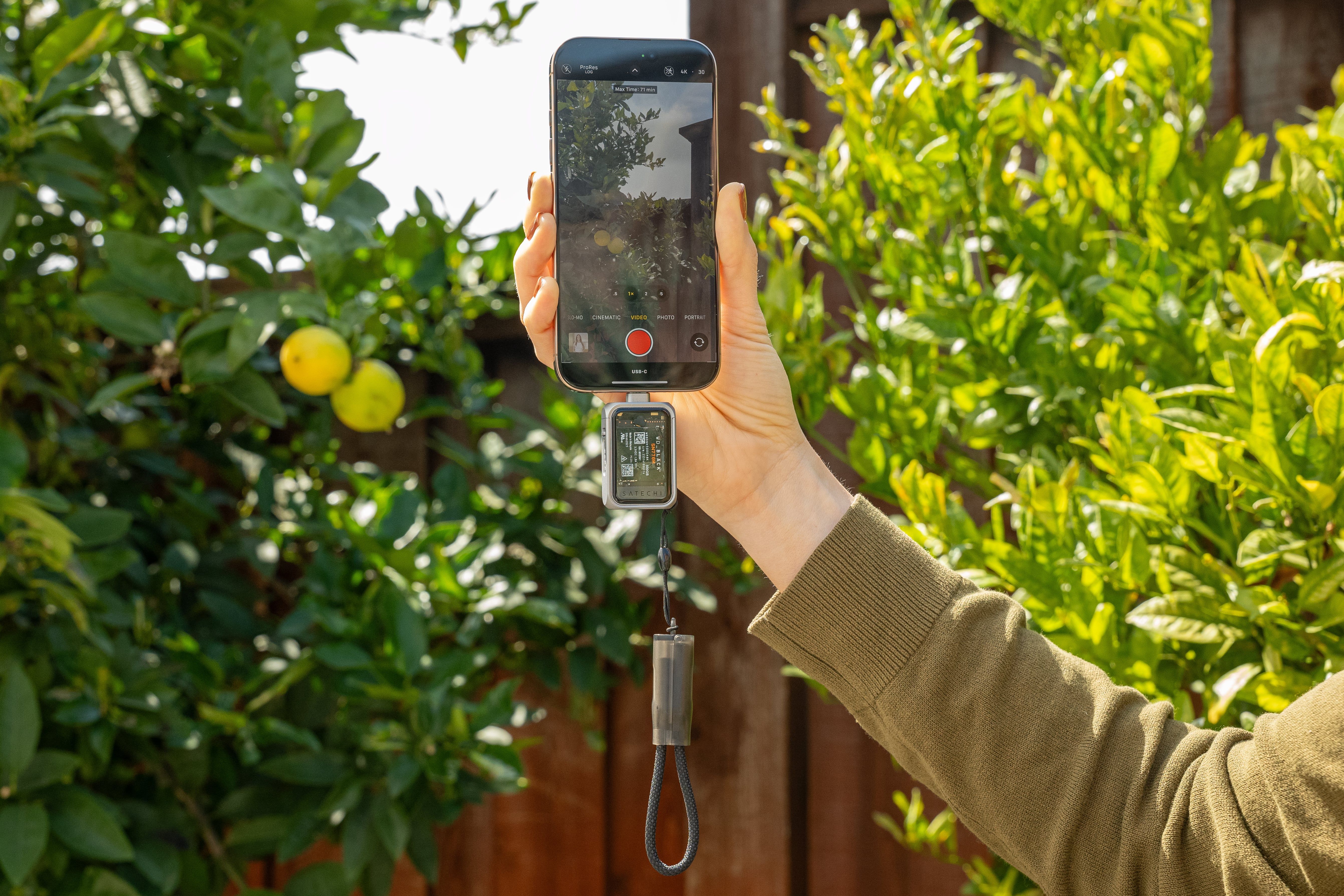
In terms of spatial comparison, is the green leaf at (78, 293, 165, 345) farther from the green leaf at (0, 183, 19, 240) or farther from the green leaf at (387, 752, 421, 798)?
the green leaf at (387, 752, 421, 798)

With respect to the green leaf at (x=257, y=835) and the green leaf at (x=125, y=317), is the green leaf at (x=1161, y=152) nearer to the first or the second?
the green leaf at (x=125, y=317)

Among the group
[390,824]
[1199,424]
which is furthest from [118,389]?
[1199,424]

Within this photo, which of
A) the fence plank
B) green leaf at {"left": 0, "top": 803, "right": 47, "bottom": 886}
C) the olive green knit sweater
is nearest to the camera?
the olive green knit sweater

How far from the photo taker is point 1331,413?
0.68m

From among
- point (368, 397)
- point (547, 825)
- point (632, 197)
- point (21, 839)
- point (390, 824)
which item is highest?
point (632, 197)

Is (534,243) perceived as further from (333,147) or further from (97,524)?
(97,524)

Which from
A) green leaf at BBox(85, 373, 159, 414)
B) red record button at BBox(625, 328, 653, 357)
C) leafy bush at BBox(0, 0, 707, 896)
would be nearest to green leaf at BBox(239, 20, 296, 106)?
leafy bush at BBox(0, 0, 707, 896)

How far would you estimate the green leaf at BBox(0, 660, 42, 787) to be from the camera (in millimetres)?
1063

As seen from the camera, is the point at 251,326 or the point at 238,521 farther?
the point at 238,521

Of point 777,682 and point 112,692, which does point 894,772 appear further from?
point 112,692

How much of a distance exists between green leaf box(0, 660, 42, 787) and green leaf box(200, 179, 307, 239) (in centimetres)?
55

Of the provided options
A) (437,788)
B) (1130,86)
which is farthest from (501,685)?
(1130,86)

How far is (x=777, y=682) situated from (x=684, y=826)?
27 cm

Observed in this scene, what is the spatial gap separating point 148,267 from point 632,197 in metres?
0.70
